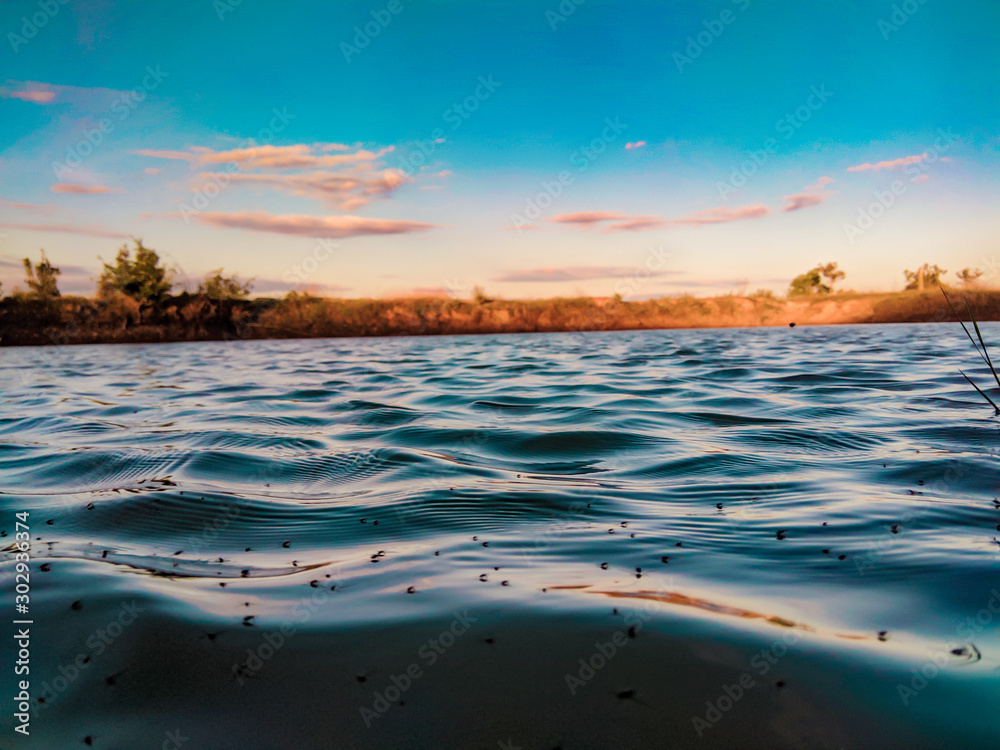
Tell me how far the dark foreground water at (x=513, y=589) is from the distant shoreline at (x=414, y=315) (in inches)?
1054

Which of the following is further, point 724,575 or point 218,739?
point 724,575

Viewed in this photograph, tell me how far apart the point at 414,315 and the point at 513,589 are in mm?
41280

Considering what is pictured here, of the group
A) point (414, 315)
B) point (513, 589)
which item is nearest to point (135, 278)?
point (414, 315)

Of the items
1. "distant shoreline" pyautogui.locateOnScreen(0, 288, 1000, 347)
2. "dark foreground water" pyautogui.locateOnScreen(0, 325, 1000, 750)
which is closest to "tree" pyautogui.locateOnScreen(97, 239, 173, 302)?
"distant shoreline" pyautogui.locateOnScreen(0, 288, 1000, 347)

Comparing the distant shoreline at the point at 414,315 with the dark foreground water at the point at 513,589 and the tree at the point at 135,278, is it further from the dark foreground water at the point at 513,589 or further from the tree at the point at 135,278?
the dark foreground water at the point at 513,589

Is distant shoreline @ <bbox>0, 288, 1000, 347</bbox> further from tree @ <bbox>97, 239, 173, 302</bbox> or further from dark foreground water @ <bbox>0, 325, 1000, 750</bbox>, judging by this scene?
dark foreground water @ <bbox>0, 325, 1000, 750</bbox>

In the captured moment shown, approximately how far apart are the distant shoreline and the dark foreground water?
26.8 meters

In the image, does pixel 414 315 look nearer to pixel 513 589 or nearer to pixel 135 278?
pixel 135 278

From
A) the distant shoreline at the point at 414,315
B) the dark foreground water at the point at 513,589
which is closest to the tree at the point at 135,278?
the distant shoreline at the point at 414,315

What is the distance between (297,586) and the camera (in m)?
2.65

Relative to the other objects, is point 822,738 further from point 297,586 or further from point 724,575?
point 297,586

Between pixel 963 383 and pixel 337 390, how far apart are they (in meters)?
9.80

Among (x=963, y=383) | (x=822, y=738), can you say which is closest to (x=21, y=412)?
(x=822, y=738)

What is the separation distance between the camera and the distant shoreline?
33.5 metres
